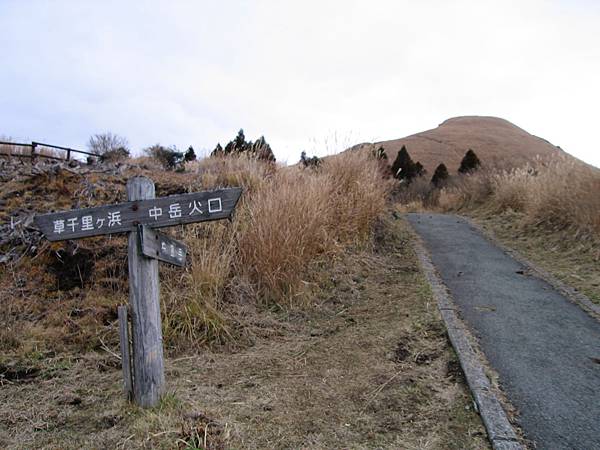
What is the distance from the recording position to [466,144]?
102ft

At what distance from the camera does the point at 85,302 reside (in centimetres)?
388

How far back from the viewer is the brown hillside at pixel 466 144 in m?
27.8

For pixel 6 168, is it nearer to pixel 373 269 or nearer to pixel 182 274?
pixel 182 274

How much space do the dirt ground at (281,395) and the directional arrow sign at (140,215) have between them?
99 centimetres

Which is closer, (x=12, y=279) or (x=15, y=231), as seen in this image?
(x=12, y=279)

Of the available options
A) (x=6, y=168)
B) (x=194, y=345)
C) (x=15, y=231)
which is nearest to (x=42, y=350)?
(x=194, y=345)

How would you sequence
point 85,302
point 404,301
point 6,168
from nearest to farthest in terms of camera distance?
point 85,302, point 404,301, point 6,168

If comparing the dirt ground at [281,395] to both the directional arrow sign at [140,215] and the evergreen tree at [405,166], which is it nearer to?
the directional arrow sign at [140,215]

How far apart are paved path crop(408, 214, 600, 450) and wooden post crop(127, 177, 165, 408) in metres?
1.96

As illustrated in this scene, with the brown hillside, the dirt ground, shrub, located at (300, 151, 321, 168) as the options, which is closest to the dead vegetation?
the dirt ground

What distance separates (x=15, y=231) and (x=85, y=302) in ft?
5.05

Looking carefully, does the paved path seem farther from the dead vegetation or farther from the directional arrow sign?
the directional arrow sign

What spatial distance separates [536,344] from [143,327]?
2787 millimetres

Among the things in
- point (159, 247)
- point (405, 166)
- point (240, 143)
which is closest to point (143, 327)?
point (159, 247)
